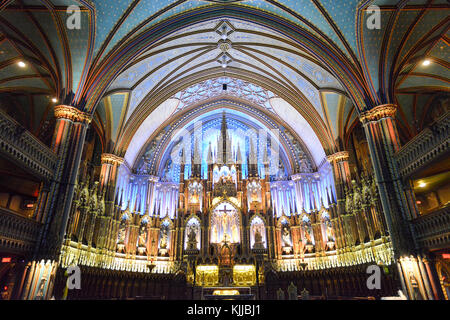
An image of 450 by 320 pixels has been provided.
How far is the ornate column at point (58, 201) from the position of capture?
10117mm

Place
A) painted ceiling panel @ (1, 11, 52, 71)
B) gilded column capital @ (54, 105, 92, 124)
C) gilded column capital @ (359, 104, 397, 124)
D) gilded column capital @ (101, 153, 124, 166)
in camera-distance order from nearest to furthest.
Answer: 1. painted ceiling panel @ (1, 11, 52, 71)
2. gilded column capital @ (54, 105, 92, 124)
3. gilded column capital @ (359, 104, 397, 124)
4. gilded column capital @ (101, 153, 124, 166)

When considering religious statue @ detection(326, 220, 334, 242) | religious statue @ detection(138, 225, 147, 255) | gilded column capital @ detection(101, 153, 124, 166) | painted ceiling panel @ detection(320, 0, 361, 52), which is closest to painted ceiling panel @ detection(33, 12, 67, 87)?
gilded column capital @ detection(101, 153, 124, 166)

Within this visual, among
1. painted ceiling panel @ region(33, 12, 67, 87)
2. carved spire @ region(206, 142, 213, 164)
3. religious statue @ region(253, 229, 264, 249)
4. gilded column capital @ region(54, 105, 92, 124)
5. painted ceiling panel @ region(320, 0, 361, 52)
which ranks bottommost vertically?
religious statue @ region(253, 229, 264, 249)

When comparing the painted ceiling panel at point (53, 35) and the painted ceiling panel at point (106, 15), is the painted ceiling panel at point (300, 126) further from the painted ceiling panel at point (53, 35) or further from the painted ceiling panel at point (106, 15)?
the painted ceiling panel at point (53, 35)

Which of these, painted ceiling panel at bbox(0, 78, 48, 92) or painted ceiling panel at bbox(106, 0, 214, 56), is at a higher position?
painted ceiling panel at bbox(106, 0, 214, 56)

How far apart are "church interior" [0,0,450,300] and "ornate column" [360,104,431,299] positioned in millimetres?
71

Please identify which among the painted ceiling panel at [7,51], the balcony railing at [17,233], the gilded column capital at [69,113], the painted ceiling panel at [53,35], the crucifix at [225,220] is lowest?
the balcony railing at [17,233]

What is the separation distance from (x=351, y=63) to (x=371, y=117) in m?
3.10

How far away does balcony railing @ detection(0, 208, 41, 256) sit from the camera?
917 centimetres

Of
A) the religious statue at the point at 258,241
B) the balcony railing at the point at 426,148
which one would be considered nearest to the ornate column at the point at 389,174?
the balcony railing at the point at 426,148

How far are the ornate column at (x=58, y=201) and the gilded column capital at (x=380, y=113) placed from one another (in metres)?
13.9

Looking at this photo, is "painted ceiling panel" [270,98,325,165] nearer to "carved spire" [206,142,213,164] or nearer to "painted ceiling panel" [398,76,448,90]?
"painted ceiling panel" [398,76,448,90]
